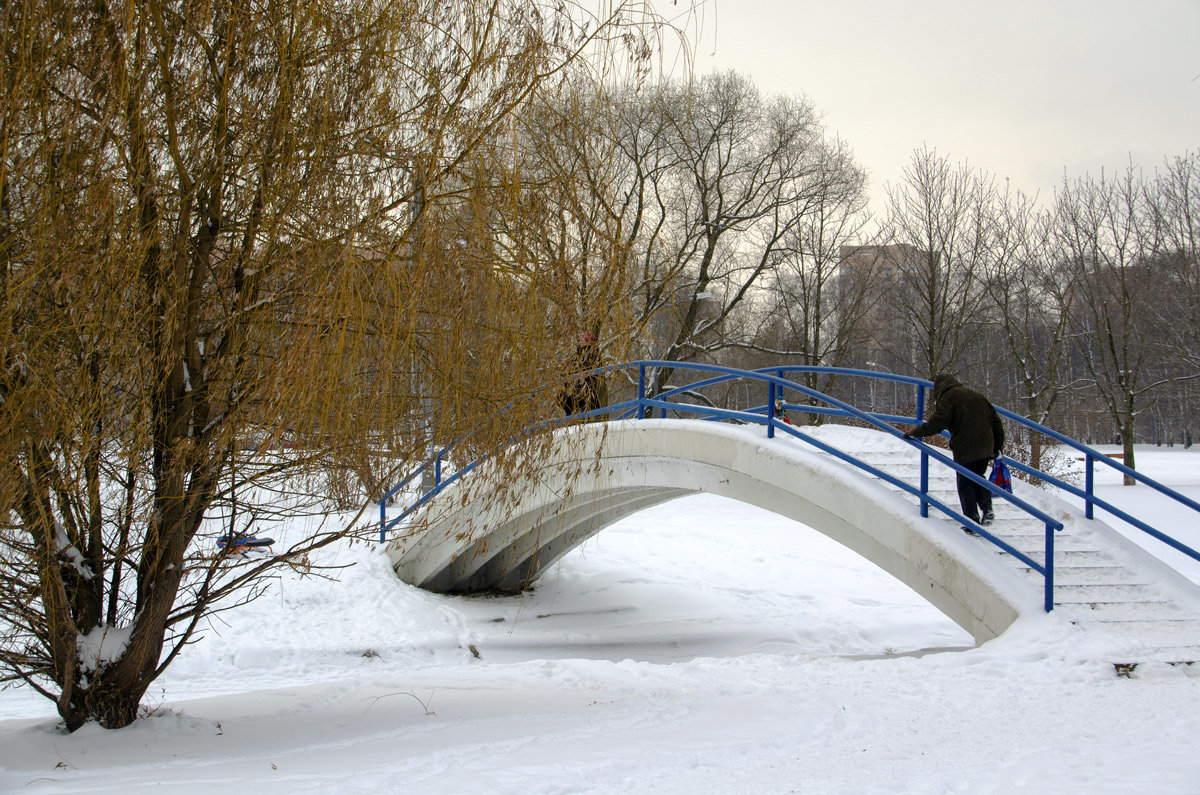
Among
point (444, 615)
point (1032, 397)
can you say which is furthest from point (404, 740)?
point (1032, 397)

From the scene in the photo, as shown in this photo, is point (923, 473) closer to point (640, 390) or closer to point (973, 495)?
point (973, 495)

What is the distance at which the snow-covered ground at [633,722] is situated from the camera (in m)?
4.16

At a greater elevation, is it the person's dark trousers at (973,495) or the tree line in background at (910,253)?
the tree line in background at (910,253)

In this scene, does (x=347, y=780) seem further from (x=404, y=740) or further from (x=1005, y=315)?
(x=1005, y=315)

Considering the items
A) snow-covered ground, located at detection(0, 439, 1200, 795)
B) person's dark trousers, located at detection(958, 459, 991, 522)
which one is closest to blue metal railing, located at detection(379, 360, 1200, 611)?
person's dark trousers, located at detection(958, 459, 991, 522)

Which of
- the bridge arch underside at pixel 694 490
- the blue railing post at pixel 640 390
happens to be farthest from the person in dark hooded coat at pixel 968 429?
the blue railing post at pixel 640 390

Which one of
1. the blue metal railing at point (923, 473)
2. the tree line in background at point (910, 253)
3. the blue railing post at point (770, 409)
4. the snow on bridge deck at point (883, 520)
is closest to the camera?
the blue metal railing at point (923, 473)

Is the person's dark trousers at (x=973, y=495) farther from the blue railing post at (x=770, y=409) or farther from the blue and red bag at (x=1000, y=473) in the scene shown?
the blue railing post at (x=770, y=409)

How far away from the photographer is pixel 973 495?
7.75 m

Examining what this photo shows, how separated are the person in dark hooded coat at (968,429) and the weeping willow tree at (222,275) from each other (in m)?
4.15

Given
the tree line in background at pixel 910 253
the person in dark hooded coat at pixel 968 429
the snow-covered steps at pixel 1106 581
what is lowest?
the snow-covered steps at pixel 1106 581

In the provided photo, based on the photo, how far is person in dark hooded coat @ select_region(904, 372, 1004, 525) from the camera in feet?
26.0

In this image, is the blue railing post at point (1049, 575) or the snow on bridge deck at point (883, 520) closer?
the snow on bridge deck at point (883, 520)

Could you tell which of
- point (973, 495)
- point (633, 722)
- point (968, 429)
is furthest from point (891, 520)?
point (633, 722)
